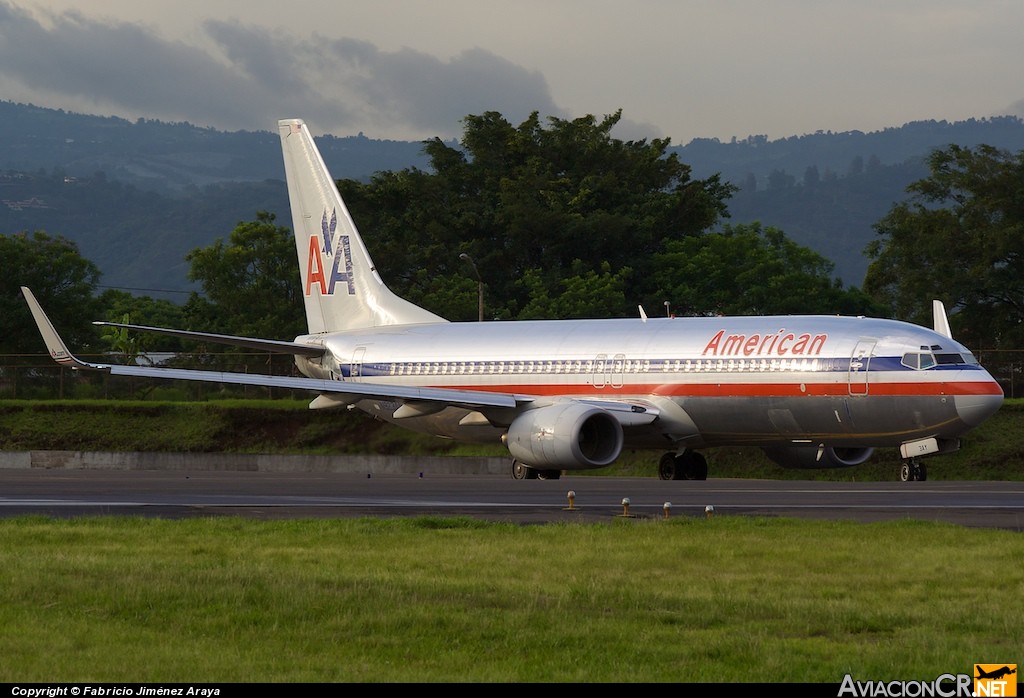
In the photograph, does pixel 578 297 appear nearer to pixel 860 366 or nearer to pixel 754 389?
pixel 754 389

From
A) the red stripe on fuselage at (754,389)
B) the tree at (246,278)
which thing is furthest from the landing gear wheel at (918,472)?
the tree at (246,278)

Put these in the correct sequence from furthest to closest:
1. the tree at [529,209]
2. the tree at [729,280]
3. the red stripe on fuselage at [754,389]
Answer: the tree at [529,209] → the tree at [729,280] → the red stripe on fuselage at [754,389]

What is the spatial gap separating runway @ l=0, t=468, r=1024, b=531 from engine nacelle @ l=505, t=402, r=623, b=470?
2.01 ft

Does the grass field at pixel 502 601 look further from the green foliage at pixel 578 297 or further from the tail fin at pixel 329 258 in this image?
the green foliage at pixel 578 297

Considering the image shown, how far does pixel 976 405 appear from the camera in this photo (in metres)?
33.1

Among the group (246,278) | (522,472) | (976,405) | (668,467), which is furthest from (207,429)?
(246,278)

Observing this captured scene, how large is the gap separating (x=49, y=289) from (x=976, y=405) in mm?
71428

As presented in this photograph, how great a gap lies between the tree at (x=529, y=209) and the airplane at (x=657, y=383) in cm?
3996

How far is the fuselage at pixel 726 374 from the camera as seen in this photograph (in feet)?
110

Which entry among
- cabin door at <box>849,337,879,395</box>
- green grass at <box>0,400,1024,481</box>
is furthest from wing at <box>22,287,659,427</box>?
green grass at <box>0,400,1024,481</box>

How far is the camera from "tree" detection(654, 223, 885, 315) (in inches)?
3376

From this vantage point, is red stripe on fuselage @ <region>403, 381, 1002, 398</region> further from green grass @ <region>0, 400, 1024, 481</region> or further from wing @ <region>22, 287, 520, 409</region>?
green grass @ <region>0, 400, 1024, 481</region>

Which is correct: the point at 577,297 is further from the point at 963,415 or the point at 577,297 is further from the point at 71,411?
the point at 963,415

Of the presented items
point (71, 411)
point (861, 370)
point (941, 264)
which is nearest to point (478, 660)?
point (861, 370)
